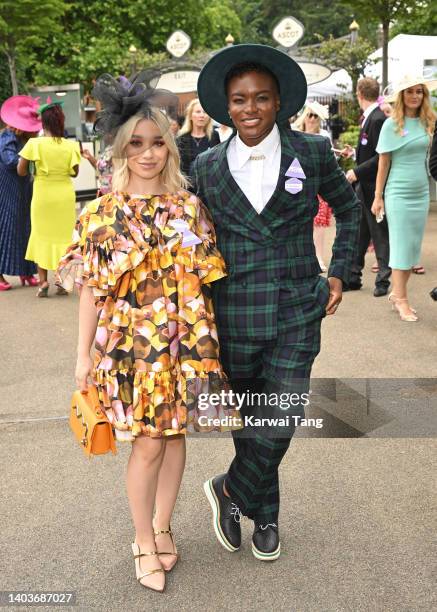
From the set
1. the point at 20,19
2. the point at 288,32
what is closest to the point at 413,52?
the point at 288,32

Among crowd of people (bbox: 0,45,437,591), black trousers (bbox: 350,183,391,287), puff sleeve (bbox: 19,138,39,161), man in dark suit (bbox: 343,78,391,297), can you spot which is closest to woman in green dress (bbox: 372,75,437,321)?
man in dark suit (bbox: 343,78,391,297)

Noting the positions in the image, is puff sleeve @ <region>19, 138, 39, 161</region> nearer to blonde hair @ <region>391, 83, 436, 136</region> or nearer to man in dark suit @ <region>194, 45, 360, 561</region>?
blonde hair @ <region>391, 83, 436, 136</region>

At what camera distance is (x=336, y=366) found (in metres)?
5.38

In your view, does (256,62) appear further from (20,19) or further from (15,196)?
(20,19)

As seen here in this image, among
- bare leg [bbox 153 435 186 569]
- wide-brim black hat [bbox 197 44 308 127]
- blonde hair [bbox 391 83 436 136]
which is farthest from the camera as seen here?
blonde hair [bbox 391 83 436 136]

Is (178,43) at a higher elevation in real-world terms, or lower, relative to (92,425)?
higher

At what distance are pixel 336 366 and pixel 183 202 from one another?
2976 mm

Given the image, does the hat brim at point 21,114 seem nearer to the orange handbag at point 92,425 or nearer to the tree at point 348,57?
the orange handbag at point 92,425

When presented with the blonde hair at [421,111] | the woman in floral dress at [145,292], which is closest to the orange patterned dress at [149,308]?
the woman in floral dress at [145,292]

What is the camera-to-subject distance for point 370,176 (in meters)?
7.46

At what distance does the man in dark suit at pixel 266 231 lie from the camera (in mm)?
2693

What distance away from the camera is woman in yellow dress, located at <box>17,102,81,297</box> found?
24.4 ft

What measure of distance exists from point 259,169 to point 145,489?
1.27 m

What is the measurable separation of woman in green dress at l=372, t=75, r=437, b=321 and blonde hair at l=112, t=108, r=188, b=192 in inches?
154
